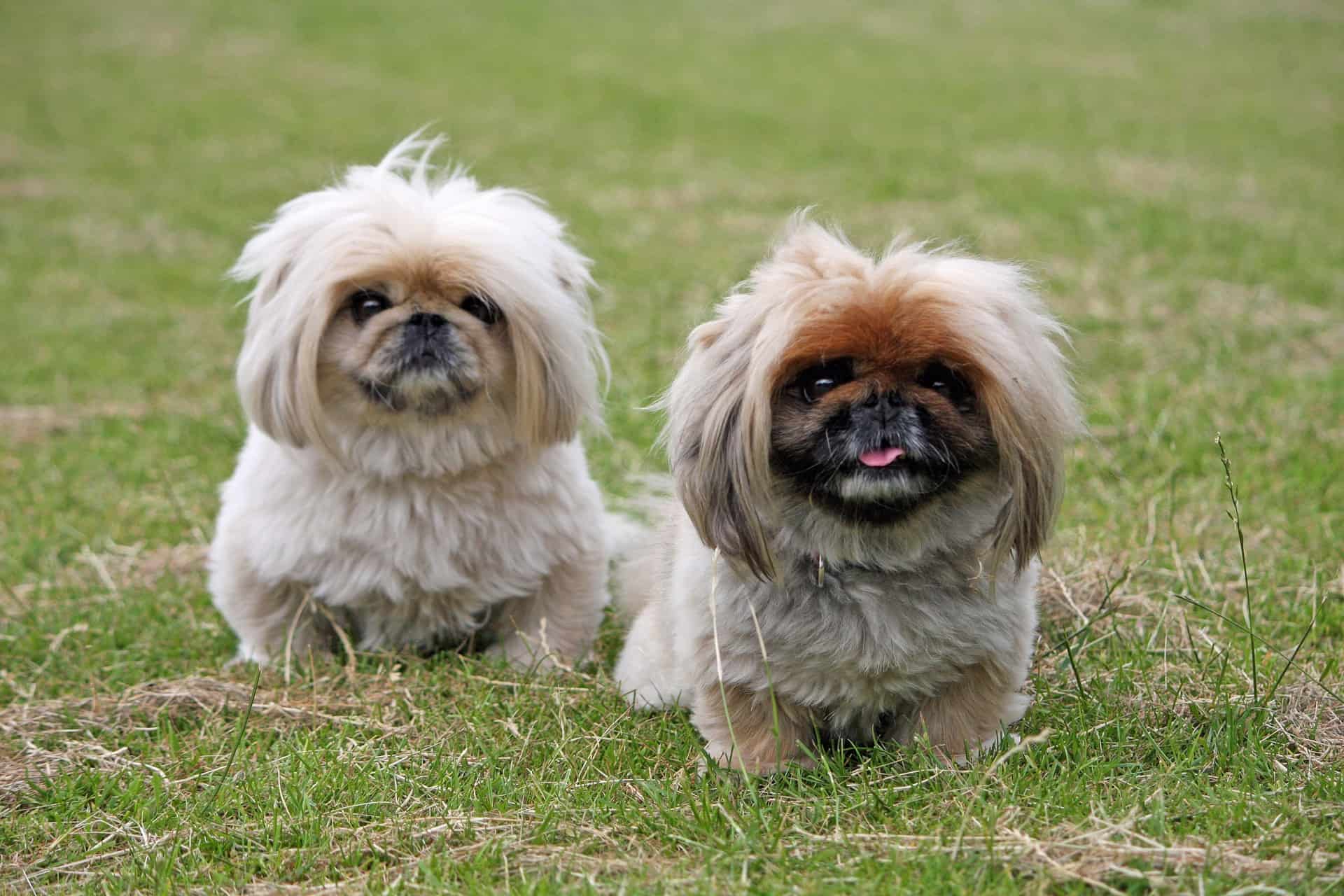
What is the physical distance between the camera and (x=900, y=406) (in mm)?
2668

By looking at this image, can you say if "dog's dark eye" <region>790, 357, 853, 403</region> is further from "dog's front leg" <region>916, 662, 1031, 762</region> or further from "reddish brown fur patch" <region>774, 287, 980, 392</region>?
"dog's front leg" <region>916, 662, 1031, 762</region>

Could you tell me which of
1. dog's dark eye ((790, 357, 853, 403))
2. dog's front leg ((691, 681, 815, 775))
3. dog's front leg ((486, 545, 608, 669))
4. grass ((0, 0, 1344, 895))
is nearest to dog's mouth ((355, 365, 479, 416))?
dog's front leg ((486, 545, 608, 669))

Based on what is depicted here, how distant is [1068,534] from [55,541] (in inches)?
141

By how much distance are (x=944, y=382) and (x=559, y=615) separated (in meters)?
1.64

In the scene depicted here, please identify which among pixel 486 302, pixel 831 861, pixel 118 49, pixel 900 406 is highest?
pixel 900 406

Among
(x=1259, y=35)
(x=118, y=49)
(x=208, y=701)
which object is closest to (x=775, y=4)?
(x=1259, y=35)

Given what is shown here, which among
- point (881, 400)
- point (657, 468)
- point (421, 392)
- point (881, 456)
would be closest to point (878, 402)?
point (881, 400)

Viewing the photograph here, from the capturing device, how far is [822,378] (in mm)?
2732

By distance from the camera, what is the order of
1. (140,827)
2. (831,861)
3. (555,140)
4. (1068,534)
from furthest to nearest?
(555,140) < (1068,534) < (140,827) < (831,861)

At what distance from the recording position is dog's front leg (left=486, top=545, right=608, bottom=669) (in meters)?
3.96

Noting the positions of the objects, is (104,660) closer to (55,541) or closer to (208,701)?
(208,701)

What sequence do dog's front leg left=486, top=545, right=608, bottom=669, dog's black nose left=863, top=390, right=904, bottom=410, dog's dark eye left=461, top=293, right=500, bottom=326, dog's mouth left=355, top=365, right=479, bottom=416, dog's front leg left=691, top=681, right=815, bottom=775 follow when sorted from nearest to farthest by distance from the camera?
dog's black nose left=863, top=390, right=904, bottom=410
dog's front leg left=691, top=681, right=815, bottom=775
dog's mouth left=355, top=365, right=479, bottom=416
dog's dark eye left=461, top=293, right=500, bottom=326
dog's front leg left=486, top=545, right=608, bottom=669

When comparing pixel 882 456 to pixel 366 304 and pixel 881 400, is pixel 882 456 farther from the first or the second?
pixel 366 304

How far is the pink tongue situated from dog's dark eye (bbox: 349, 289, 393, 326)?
1.64m
